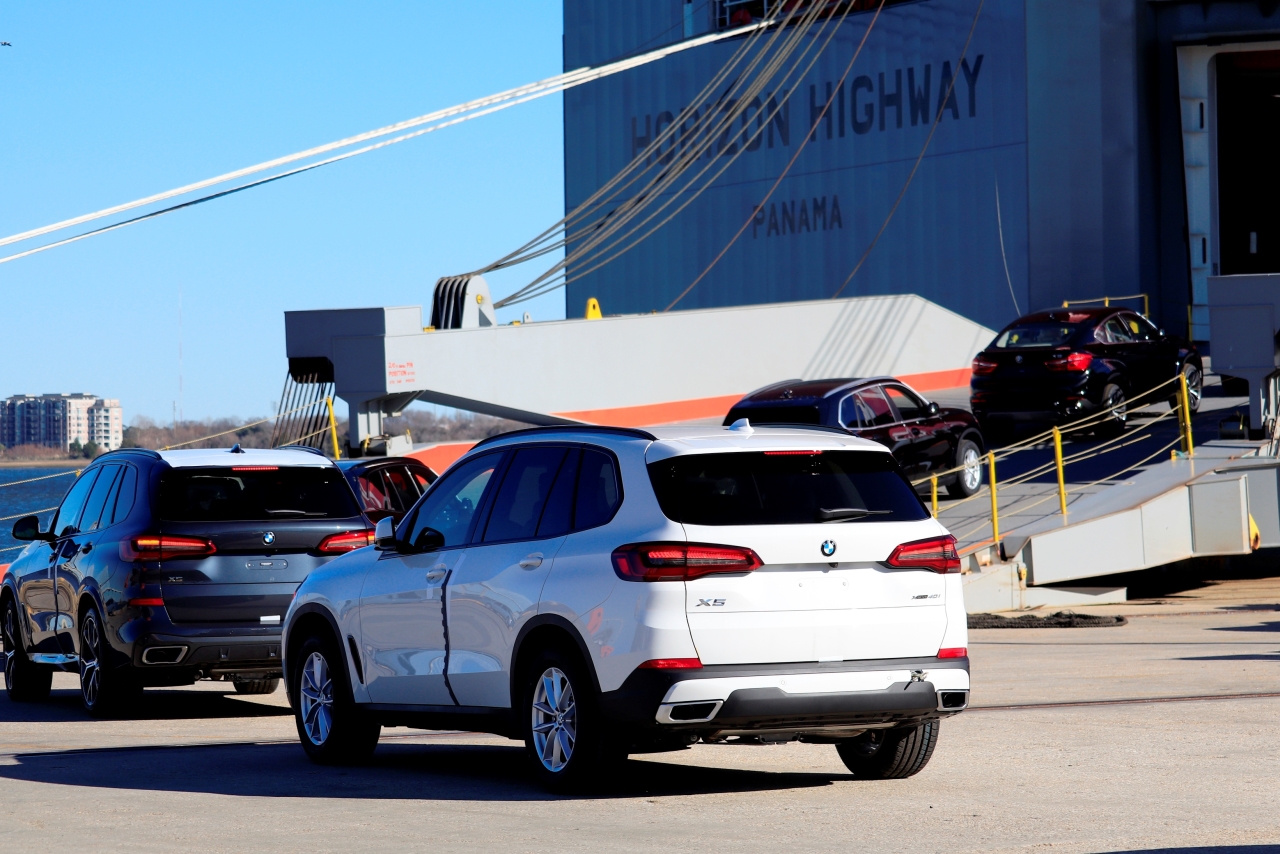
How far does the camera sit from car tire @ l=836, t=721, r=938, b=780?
8102 millimetres

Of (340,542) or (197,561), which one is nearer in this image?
(197,561)

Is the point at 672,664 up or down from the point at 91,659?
up

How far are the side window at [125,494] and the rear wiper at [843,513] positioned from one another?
578 centimetres

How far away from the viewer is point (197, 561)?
11094 mm

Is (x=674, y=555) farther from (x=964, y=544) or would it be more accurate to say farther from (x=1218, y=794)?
(x=964, y=544)

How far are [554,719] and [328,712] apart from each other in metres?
2.04

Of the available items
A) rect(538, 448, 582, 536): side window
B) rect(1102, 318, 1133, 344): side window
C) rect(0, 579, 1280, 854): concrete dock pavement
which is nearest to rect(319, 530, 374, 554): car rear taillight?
rect(0, 579, 1280, 854): concrete dock pavement

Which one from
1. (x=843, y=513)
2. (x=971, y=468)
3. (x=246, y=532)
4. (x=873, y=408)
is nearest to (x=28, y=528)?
(x=246, y=532)

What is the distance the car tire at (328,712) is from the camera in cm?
922

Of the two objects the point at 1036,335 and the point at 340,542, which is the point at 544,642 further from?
the point at 1036,335

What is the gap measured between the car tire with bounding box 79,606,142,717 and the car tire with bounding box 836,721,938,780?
5236 mm

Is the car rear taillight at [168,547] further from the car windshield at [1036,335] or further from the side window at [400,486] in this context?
the car windshield at [1036,335]

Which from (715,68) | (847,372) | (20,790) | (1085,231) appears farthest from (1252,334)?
(715,68)

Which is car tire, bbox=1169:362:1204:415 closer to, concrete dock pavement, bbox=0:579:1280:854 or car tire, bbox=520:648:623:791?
concrete dock pavement, bbox=0:579:1280:854
